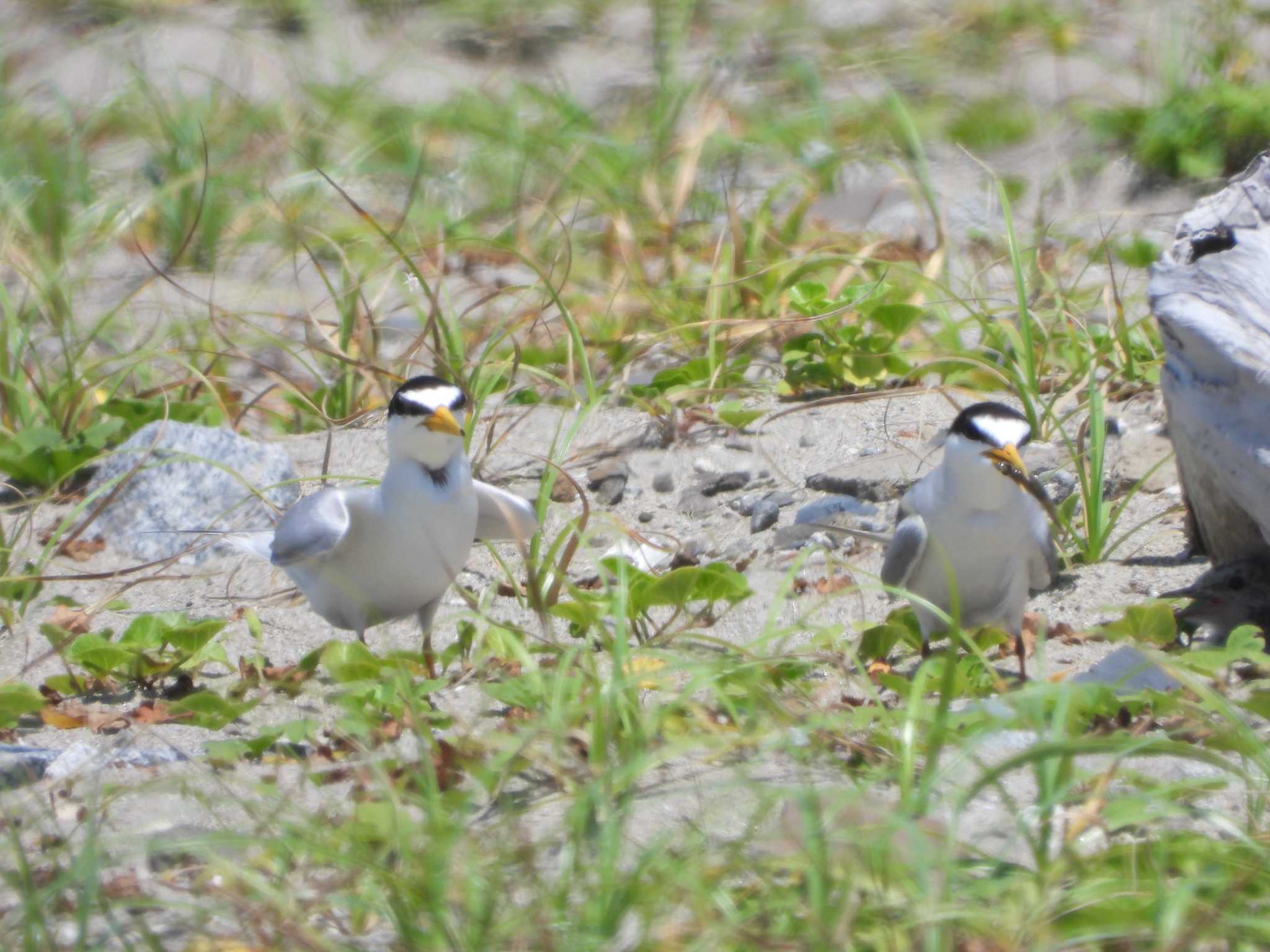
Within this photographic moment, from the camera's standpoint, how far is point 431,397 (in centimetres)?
327

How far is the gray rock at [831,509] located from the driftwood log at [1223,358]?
31.2 inches

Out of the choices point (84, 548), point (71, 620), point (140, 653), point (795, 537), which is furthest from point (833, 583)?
point (84, 548)

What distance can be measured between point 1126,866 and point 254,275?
14.7 feet

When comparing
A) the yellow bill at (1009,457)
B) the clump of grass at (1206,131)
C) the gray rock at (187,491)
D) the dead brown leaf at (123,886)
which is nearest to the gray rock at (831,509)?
the yellow bill at (1009,457)

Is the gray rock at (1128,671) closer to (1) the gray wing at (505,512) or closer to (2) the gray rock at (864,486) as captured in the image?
(2) the gray rock at (864,486)

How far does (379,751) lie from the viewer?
8.34ft

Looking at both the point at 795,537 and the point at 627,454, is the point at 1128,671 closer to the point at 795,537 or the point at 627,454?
the point at 795,537

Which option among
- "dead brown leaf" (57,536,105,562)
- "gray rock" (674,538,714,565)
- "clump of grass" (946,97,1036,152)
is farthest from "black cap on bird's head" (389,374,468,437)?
"clump of grass" (946,97,1036,152)

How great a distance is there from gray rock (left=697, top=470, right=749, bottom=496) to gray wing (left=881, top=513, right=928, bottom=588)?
2.88ft

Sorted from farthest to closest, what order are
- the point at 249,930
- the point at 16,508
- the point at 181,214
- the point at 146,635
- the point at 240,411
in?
the point at 181,214 → the point at 240,411 → the point at 16,508 → the point at 146,635 → the point at 249,930

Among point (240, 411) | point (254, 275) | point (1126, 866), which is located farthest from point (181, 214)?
point (1126, 866)

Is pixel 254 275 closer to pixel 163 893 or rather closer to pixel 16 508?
pixel 16 508

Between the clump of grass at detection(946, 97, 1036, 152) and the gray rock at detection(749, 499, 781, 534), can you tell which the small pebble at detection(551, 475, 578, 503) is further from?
the clump of grass at detection(946, 97, 1036, 152)

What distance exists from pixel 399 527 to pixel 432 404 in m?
0.26
